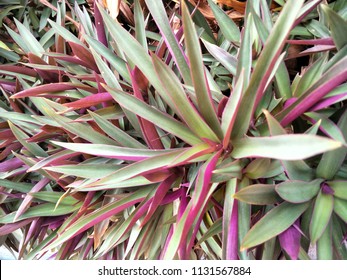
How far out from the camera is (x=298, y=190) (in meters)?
0.51

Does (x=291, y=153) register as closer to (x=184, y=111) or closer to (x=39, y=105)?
(x=184, y=111)

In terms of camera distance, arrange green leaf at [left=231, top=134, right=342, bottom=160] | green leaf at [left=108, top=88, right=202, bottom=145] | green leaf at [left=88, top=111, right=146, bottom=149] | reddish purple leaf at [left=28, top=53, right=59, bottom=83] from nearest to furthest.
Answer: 1. green leaf at [left=231, top=134, right=342, bottom=160]
2. green leaf at [left=108, top=88, right=202, bottom=145]
3. green leaf at [left=88, top=111, right=146, bottom=149]
4. reddish purple leaf at [left=28, top=53, right=59, bottom=83]

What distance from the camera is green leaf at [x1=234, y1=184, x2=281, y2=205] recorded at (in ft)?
1.68

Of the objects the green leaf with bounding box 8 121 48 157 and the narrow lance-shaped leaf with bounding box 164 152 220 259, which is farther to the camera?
the green leaf with bounding box 8 121 48 157

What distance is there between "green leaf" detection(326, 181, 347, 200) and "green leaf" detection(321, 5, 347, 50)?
8.3 inches

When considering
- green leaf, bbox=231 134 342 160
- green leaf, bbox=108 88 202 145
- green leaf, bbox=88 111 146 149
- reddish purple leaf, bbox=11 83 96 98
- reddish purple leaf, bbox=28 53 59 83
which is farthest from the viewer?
reddish purple leaf, bbox=28 53 59 83

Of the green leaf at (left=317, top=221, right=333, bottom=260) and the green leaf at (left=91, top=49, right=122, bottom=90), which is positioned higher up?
the green leaf at (left=91, top=49, right=122, bottom=90)

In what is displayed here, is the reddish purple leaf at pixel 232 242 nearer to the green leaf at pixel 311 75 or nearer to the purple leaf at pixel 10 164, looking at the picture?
the green leaf at pixel 311 75

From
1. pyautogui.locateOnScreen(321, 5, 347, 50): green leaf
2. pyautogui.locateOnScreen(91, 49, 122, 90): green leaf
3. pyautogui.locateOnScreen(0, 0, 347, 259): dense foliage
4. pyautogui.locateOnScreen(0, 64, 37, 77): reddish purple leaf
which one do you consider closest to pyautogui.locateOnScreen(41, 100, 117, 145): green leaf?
pyautogui.locateOnScreen(0, 0, 347, 259): dense foliage

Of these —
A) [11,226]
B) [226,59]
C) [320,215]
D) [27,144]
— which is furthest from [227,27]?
[11,226]

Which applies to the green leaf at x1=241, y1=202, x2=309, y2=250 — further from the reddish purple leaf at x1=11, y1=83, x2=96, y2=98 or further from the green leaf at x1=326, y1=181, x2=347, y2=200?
the reddish purple leaf at x1=11, y1=83, x2=96, y2=98

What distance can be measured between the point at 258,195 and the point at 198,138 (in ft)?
0.44

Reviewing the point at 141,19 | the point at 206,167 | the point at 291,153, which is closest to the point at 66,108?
the point at 141,19
